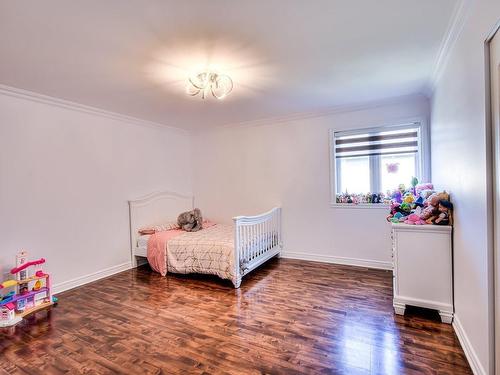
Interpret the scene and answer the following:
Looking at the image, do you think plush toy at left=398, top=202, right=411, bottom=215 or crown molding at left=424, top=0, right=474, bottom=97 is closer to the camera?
crown molding at left=424, top=0, right=474, bottom=97

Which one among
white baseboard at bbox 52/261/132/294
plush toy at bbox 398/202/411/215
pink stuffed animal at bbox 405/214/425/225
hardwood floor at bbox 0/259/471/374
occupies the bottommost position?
hardwood floor at bbox 0/259/471/374

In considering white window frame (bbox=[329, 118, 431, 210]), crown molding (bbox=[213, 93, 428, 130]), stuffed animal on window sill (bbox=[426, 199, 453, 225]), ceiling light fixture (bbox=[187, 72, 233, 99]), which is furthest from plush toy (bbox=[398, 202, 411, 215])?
ceiling light fixture (bbox=[187, 72, 233, 99])

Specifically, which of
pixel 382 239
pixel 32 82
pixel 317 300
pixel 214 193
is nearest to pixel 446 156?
pixel 382 239

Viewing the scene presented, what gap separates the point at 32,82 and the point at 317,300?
3.63m

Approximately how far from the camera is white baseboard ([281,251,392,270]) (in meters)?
3.62

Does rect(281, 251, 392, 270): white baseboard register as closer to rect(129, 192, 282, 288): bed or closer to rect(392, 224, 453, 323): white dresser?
rect(129, 192, 282, 288): bed

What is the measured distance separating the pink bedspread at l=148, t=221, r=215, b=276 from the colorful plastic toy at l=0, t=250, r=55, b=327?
47.4 inches

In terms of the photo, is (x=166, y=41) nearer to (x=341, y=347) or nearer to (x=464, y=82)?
(x=464, y=82)

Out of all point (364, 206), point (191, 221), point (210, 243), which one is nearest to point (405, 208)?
point (364, 206)

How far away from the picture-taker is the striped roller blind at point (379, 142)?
3502mm

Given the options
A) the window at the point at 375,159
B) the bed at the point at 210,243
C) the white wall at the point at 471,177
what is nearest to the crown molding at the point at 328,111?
the window at the point at 375,159

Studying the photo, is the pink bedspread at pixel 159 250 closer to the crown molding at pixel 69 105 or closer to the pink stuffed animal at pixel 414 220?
the crown molding at pixel 69 105

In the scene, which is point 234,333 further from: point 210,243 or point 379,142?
point 379,142

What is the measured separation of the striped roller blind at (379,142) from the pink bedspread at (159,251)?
9.18 feet
